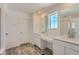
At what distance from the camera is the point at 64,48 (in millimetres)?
2227

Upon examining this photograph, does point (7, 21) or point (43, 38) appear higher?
point (7, 21)

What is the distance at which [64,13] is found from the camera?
244 cm

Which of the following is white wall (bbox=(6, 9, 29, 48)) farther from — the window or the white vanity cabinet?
the white vanity cabinet

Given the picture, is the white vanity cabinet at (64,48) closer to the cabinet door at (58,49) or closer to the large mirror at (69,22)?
the cabinet door at (58,49)

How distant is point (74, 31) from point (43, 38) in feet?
2.40

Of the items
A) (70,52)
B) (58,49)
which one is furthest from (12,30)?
(70,52)

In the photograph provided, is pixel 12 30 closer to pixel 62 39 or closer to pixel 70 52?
pixel 62 39

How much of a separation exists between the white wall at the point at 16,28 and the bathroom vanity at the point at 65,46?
0.68 meters

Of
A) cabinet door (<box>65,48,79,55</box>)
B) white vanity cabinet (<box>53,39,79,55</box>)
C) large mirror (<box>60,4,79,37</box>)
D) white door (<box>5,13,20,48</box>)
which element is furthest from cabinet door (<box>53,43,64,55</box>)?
white door (<box>5,13,20,48</box>)

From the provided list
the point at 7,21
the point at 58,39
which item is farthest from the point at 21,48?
the point at 58,39

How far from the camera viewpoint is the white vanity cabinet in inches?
78.9

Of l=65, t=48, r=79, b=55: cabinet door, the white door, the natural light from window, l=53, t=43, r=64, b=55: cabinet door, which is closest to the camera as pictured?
l=65, t=48, r=79, b=55: cabinet door

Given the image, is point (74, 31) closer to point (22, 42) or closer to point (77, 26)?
point (77, 26)

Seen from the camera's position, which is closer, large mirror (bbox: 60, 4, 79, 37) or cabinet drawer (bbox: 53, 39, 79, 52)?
cabinet drawer (bbox: 53, 39, 79, 52)
